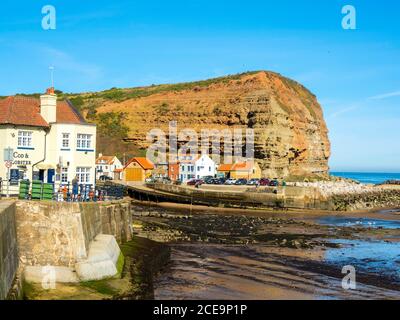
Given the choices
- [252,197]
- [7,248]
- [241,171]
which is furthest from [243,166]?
[7,248]

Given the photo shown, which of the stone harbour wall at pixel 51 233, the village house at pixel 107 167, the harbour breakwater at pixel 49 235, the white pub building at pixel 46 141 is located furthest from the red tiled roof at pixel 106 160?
the stone harbour wall at pixel 51 233

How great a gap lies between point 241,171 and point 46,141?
63.0 m

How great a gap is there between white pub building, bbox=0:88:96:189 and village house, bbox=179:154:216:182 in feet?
194

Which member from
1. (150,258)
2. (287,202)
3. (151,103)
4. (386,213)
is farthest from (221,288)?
(151,103)

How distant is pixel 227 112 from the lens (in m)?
118

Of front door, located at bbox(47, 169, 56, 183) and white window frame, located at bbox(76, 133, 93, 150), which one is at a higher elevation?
white window frame, located at bbox(76, 133, 93, 150)

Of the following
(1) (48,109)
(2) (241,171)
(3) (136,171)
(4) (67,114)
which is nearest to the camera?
(1) (48,109)

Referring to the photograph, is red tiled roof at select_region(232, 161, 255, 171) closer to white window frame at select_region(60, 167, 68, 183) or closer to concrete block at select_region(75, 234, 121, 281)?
white window frame at select_region(60, 167, 68, 183)

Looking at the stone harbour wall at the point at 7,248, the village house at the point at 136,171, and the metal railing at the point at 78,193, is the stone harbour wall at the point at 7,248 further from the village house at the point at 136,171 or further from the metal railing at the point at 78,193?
the village house at the point at 136,171

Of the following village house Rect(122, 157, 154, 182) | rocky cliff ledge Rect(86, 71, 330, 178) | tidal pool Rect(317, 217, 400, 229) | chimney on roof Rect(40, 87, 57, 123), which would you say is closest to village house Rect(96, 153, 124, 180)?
village house Rect(122, 157, 154, 182)

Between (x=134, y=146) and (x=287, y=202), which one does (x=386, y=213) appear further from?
(x=134, y=146)

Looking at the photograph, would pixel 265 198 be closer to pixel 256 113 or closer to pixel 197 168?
pixel 197 168

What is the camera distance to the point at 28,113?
33406mm

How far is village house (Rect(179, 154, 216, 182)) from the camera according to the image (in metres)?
93.9
